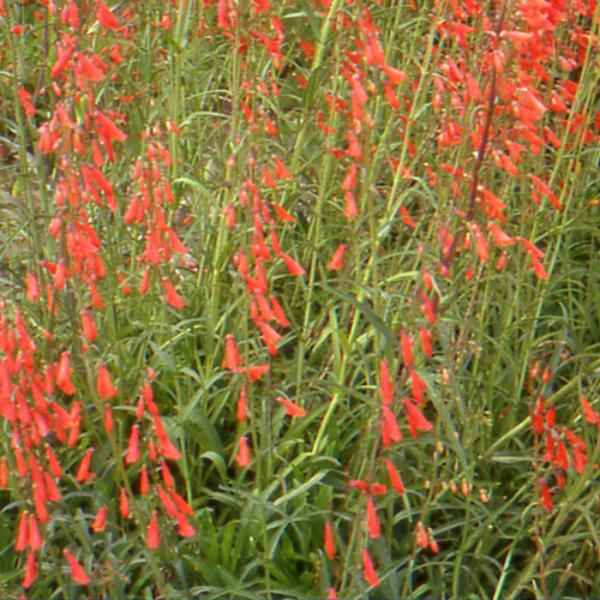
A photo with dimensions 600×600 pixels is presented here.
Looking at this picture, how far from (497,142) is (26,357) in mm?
1460

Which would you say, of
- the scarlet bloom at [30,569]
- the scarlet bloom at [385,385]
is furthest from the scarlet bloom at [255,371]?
the scarlet bloom at [30,569]

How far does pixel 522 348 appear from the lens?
4402 mm

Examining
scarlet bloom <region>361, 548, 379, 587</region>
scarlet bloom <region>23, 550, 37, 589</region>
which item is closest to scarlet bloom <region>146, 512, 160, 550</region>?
scarlet bloom <region>23, 550, 37, 589</region>

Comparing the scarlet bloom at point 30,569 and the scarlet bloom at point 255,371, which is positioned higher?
the scarlet bloom at point 255,371

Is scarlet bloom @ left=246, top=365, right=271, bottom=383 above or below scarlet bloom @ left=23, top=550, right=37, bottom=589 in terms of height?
above

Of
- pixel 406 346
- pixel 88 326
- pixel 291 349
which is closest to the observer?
pixel 406 346

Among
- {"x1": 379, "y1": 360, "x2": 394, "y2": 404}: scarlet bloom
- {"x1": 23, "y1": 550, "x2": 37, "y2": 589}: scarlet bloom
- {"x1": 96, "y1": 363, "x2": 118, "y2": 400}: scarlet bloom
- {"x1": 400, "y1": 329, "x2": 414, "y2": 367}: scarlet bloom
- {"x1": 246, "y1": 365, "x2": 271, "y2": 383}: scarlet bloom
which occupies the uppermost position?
{"x1": 400, "y1": 329, "x2": 414, "y2": 367}: scarlet bloom

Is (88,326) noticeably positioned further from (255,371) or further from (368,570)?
(368,570)

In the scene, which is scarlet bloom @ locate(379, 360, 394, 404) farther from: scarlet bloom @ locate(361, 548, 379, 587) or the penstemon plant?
scarlet bloom @ locate(361, 548, 379, 587)

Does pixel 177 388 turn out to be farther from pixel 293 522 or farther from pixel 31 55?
pixel 31 55

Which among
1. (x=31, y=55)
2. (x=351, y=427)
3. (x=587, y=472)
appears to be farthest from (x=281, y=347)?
(x=31, y=55)

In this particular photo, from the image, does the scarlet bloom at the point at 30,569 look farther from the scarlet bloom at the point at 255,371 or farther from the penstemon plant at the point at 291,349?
the scarlet bloom at the point at 255,371

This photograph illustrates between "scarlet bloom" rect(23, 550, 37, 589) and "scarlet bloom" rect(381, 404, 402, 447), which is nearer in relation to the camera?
"scarlet bloom" rect(381, 404, 402, 447)

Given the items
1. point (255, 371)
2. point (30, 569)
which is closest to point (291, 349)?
point (255, 371)
